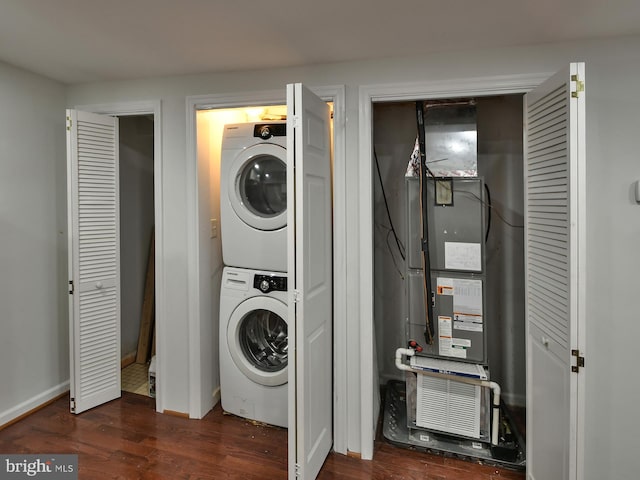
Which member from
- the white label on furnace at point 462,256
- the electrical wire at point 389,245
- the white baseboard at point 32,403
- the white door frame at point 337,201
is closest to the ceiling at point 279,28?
the white door frame at point 337,201

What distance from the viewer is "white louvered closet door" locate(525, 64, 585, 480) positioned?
1.50 metres

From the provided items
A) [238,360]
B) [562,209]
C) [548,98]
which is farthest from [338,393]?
[548,98]

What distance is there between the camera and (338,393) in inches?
88.8

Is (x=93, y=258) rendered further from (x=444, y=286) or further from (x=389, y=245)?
(x=444, y=286)

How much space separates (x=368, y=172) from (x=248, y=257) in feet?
3.25

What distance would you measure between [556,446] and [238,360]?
1.85m

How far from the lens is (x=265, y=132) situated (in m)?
2.43

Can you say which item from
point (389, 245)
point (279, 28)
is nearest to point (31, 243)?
point (279, 28)

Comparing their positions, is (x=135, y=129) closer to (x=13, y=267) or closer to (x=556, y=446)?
(x=13, y=267)

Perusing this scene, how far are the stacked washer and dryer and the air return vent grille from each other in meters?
0.88

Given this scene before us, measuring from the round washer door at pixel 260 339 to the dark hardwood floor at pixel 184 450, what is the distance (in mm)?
385

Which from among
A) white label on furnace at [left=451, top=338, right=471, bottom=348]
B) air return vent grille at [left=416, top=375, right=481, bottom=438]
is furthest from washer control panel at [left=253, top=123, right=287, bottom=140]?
air return vent grille at [left=416, top=375, right=481, bottom=438]

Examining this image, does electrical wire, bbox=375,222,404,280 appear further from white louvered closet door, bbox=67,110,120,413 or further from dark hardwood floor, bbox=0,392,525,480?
white louvered closet door, bbox=67,110,120,413

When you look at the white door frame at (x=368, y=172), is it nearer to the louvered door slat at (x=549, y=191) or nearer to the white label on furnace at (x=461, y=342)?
the louvered door slat at (x=549, y=191)
